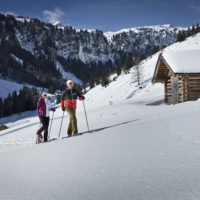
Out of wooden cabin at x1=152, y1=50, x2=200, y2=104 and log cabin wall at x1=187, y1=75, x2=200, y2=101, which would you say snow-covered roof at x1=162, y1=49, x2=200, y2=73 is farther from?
log cabin wall at x1=187, y1=75, x2=200, y2=101

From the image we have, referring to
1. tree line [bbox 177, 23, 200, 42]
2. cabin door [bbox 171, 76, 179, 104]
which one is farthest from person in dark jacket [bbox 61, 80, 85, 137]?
tree line [bbox 177, 23, 200, 42]

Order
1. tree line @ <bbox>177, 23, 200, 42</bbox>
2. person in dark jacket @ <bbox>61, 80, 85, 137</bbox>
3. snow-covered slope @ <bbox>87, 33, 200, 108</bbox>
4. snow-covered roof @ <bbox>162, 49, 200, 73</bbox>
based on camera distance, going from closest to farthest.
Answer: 1. person in dark jacket @ <bbox>61, 80, 85, 137</bbox>
2. snow-covered roof @ <bbox>162, 49, 200, 73</bbox>
3. snow-covered slope @ <bbox>87, 33, 200, 108</bbox>
4. tree line @ <bbox>177, 23, 200, 42</bbox>

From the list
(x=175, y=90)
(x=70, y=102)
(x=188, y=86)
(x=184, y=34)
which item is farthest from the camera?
(x=184, y=34)

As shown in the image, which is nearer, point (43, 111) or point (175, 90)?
point (43, 111)

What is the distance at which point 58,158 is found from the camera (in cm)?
361

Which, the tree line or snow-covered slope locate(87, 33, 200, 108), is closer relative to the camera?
snow-covered slope locate(87, 33, 200, 108)

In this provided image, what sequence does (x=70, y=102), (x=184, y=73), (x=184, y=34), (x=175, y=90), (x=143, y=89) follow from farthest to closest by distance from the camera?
(x=184, y=34) < (x=143, y=89) < (x=175, y=90) < (x=184, y=73) < (x=70, y=102)

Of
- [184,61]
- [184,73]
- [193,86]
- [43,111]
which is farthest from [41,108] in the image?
[193,86]

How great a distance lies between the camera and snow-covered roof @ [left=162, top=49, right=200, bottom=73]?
1421 cm

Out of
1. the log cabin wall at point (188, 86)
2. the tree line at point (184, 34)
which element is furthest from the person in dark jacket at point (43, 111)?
the tree line at point (184, 34)

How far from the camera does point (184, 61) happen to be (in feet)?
48.0

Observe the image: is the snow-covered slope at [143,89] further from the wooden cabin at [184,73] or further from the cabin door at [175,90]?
the cabin door at [175,90]

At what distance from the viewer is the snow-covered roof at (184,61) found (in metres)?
14.2

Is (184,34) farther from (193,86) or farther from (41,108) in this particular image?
(41,108)
